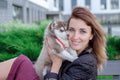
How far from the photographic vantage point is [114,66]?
4.23 metres

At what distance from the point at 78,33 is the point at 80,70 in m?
0.31

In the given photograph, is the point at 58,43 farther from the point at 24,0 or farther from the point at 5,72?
the point at 24,0

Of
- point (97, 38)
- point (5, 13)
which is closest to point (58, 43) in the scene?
point (97, 38)

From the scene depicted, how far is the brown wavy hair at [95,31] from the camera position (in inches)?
119

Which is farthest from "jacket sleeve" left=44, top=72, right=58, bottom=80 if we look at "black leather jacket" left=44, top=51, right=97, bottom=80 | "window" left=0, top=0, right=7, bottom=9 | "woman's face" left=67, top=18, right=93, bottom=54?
"window" left=0, top=0, right=7, bottom=9

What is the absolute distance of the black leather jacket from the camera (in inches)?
116

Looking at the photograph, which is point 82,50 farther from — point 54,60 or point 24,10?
point 24,10

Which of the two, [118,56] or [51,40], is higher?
[51,40]

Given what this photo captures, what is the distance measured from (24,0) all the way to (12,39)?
26388 millimetres

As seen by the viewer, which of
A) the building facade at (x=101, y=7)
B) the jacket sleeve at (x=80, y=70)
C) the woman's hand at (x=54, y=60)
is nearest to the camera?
the jacket sleeve at (x=80, y=70)

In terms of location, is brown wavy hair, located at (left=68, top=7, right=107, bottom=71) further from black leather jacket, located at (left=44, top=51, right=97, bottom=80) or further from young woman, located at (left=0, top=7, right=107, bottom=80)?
black leather jacket, located at (left=44, top=51, right=97, bottom=80)

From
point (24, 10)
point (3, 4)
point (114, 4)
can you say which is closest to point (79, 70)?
point (3, 4)

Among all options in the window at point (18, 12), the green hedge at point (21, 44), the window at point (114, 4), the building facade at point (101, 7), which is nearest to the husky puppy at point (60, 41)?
the green hedge at point (21, 44)

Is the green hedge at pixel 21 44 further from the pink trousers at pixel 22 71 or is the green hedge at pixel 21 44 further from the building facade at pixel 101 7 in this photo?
the building facade at pixel 101 7
